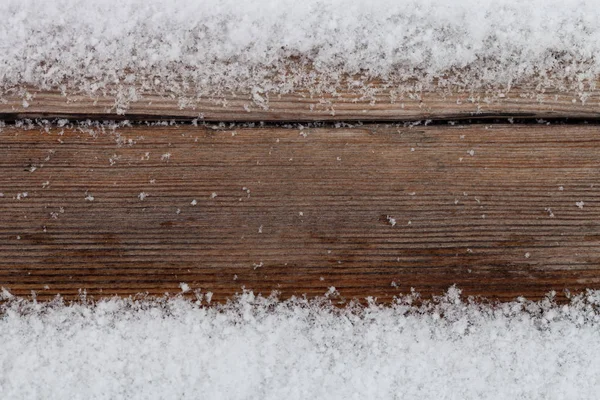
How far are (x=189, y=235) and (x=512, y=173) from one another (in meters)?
0.64

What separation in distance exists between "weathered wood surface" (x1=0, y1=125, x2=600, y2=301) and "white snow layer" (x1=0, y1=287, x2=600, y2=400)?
42 millimetres

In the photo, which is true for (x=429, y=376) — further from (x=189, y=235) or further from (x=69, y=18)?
(x=69, y=18)

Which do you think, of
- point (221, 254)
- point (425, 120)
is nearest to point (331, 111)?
point (425, 120)

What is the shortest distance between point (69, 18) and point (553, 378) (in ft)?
4.00

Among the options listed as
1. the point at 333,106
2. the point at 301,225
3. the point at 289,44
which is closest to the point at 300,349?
the point at 301,225

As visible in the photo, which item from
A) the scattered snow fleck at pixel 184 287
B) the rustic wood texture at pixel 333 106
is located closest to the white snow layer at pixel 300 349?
the scattered snow fleck at pixel 184 287

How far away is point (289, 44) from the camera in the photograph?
3.31ft

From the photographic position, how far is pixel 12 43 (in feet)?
3.29

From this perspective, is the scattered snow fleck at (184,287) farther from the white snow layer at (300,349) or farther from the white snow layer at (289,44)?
the white snow layer at (289,44)

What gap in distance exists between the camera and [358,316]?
0.96 m

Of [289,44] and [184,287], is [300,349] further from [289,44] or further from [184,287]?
[289,44]

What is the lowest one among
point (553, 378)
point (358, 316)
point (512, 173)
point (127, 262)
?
point (553, 378)

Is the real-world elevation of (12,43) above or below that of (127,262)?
above

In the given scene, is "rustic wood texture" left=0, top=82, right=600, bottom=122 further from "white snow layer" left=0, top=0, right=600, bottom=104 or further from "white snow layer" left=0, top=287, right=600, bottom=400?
"white snow layer" left=0, top=287, right=600, bottom=400
